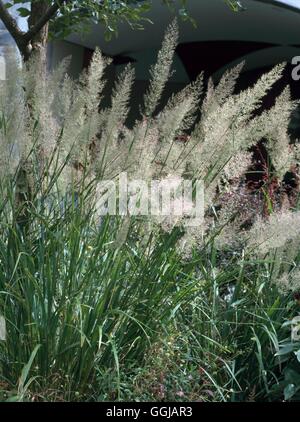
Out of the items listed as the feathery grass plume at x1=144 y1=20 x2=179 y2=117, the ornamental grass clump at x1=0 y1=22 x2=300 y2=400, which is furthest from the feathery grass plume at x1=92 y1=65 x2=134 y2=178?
the feathery grass plume at x1=144 y1=20 x2=179 y2=117

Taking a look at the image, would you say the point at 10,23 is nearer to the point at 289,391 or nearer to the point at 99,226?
the point at 99,226

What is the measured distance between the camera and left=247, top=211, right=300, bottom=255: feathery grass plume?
2.96 m

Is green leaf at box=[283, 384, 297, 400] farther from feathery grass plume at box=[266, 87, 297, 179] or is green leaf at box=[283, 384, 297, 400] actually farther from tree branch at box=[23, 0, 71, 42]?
tree branch at box=[23, 0, 71, 42]

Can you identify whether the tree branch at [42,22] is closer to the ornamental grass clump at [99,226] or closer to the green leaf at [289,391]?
the ornamental grass clump at [99,226]

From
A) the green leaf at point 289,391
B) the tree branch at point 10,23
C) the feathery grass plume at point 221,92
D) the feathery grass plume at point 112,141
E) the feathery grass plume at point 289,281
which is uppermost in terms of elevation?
the tree branch at point 10,23

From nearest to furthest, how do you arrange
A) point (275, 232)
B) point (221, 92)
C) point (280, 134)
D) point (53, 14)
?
point (275, 232) → point (221, 92) → point (280, 134) → point (53, 14)

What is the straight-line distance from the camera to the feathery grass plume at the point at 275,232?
2957mm

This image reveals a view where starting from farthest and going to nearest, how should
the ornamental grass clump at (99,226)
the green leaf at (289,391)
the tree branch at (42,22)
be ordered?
the tree branch at (42,22) → the green leaf at (289,391) → the ornamental grass clump at (99,226)

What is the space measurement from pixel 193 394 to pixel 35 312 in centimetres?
73

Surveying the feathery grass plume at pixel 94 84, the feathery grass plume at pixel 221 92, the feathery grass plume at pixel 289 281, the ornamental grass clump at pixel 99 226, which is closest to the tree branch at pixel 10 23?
the ornamental grass clump at pixel 99 226

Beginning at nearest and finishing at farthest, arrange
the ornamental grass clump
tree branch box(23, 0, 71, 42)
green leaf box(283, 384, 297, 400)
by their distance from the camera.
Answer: the ornamental grass clump → green leaf box(283, 384, 297, 400) → tree branch box(23, 0, 71, 42)

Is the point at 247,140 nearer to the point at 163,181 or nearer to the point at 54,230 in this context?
the point at 163,181

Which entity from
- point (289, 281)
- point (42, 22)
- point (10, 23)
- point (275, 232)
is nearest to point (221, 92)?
point (275, 232)

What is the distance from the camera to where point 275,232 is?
2.97m
